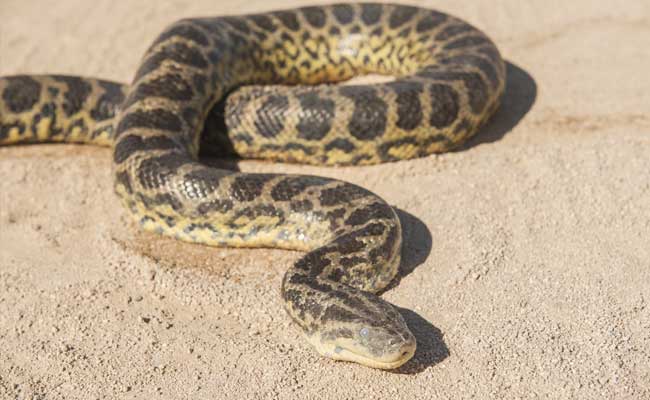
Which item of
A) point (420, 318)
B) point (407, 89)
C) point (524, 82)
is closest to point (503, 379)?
point (420, 318)

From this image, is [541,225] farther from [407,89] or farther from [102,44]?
[102,44]

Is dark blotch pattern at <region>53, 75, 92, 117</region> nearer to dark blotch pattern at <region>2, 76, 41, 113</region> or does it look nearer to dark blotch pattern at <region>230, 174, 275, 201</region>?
dark blotch pattern at <region>2, 76, 41, 113</region>

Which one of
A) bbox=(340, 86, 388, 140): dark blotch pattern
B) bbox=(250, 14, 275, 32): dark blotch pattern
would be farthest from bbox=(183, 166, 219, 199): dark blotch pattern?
bbox=(250, 14, 275, 32): dark blotch pattern

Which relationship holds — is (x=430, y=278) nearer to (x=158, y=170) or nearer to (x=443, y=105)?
(x=443, y=105)

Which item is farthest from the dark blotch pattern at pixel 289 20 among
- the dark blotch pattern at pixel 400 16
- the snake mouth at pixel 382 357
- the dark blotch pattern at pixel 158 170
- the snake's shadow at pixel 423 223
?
the snake mouth at pixel 382 357

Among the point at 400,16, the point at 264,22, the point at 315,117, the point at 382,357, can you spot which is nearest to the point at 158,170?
the point at 315,117

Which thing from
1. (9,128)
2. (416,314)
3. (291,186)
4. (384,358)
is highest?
(291,186)
